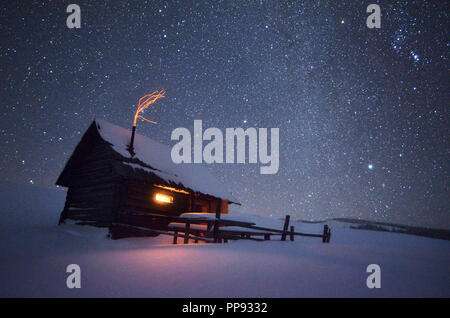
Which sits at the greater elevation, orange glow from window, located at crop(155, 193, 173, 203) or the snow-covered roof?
the snow-covered roof

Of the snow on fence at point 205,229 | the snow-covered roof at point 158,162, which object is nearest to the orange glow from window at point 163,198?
the snow-covered roof at point 158,162

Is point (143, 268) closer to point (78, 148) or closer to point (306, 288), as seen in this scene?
point (306, 288)

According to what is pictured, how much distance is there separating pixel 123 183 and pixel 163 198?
2587 mm

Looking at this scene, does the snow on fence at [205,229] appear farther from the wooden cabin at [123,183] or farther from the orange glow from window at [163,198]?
the orange glow from window at [163,198]

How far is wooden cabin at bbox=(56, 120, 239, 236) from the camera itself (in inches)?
451

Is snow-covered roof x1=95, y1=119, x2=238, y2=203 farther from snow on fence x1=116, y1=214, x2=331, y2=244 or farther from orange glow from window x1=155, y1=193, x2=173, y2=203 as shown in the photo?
snow on fence x1=116, y1=214, x2=331, y2=244

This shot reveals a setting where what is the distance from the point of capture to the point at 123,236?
1092 centimetres

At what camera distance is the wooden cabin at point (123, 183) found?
11453 mm

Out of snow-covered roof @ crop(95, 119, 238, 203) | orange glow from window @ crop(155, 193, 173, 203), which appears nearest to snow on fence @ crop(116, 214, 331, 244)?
orange glow from window @ crop(155, 193, 173, 203)

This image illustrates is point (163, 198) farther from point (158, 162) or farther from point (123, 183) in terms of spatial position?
point (123, 183)

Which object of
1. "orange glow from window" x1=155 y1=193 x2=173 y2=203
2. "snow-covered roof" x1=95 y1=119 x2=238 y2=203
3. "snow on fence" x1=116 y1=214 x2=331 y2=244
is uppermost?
"snow-covered roof" x1=95 y1=119 x2=238 y2=203

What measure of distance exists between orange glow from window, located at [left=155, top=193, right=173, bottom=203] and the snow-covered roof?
1108 mm
